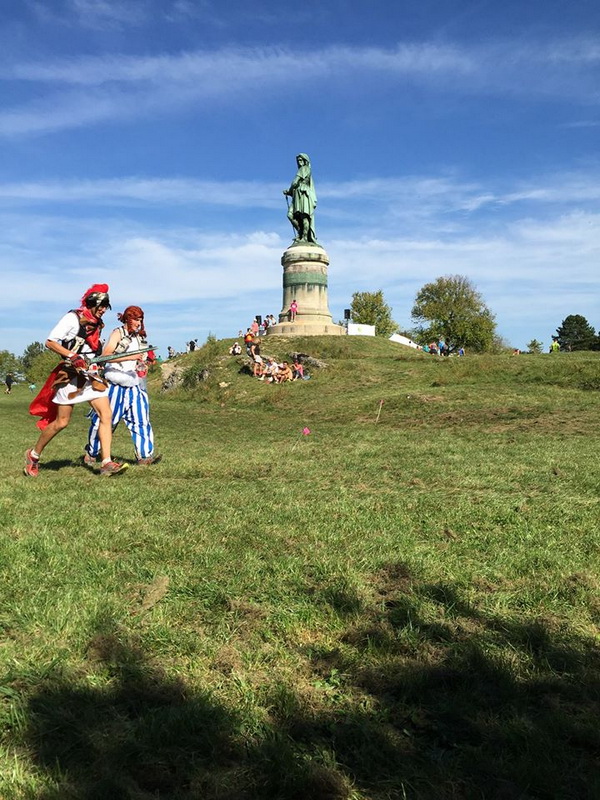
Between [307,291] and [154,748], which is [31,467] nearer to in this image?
[154,748]

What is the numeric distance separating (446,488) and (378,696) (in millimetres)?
4146

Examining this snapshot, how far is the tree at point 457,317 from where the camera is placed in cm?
6694

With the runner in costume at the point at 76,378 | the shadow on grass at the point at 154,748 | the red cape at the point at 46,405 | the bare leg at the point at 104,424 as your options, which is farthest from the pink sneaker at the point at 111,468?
the shadow on grass at the point at 154,748

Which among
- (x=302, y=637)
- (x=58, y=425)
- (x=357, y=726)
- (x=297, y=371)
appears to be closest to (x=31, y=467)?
(x=58, y=425)

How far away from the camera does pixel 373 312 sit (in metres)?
74.7

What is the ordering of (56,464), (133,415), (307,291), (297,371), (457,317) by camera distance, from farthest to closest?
(457,317), (307,291), (297,371), (56,464), (133,415)

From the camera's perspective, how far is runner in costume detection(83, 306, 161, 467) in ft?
27.4

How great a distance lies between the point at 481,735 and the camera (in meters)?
2.28

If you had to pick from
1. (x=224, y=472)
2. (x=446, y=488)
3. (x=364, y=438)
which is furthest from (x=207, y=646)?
(x=364, y=438)

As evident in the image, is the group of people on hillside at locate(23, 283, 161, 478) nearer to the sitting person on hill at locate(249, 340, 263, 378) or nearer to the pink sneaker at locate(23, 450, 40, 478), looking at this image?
the pink sneaker at locate(23, 450, 40, 478)

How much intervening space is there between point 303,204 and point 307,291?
18.8 ft

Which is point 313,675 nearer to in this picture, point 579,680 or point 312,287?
point 579,680

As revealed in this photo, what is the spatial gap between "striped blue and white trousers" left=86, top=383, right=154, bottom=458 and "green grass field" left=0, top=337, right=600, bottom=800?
1375 millimetres

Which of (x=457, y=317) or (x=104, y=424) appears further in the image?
(x=457, y=317)
